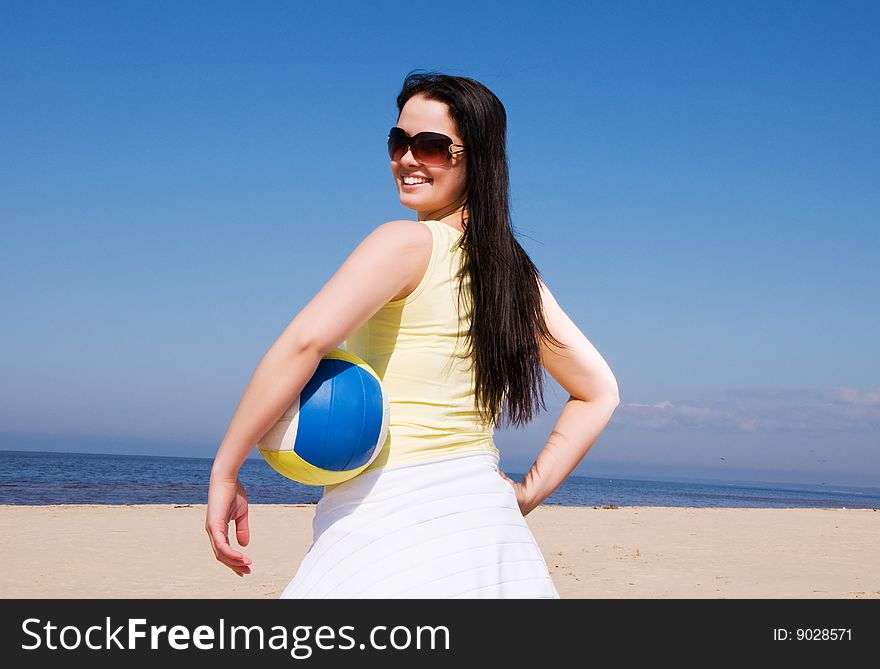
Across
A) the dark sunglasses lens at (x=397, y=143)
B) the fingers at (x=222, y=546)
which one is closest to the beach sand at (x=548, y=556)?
the fingers at (x=222, y=546)

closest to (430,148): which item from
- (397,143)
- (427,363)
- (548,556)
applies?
(397,143)

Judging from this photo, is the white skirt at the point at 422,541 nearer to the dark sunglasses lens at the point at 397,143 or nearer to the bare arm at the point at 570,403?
the bare arm at the point at 570,403

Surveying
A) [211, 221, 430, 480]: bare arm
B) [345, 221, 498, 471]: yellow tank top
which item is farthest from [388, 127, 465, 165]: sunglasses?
[211, 221, 430, 480]: bare arm

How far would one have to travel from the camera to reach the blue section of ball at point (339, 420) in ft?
5.75

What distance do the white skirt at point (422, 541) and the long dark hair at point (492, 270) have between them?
0.78 feet

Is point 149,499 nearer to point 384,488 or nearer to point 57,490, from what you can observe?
point 57,490

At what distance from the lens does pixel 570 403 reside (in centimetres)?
240

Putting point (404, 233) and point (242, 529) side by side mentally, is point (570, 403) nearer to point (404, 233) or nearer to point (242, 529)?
point (404, 233)

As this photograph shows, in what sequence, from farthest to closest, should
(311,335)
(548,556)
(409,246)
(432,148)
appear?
(548,556), (432,148), (409,246), (311,335)

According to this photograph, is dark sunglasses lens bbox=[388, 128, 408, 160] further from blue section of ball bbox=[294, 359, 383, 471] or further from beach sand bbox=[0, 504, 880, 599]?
beach sand bbox=[0, 504, 880, 599]

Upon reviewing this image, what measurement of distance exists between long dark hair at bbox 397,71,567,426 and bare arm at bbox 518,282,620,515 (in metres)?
0.08

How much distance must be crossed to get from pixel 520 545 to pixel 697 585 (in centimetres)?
888

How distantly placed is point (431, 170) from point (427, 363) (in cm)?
52

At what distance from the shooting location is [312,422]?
178 centimetres
